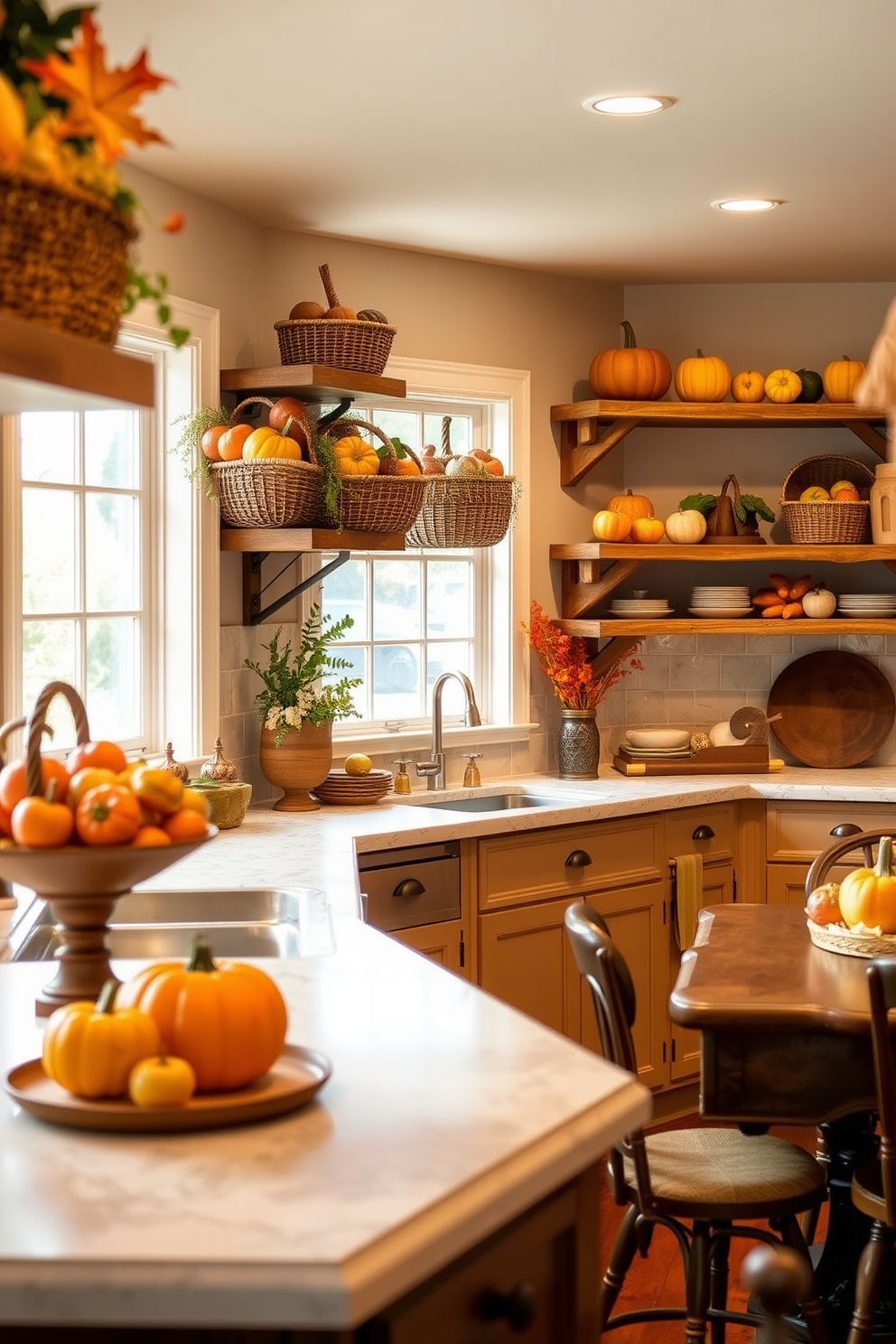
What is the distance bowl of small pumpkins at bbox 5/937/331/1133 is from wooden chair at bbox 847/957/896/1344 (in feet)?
3.72

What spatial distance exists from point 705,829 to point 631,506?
1.16 m

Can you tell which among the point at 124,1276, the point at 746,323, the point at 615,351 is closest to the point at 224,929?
the point at 124,1276

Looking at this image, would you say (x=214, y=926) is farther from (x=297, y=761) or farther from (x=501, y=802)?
(x=501, y=802)

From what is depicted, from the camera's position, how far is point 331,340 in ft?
12.8

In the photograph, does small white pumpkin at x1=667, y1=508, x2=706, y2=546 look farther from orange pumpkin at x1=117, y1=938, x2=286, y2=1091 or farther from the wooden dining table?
orange pumpkin at x1=117, y1=938, x2=286, y2=1091

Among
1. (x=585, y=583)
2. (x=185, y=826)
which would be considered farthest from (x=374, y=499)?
(x=185, y=826)

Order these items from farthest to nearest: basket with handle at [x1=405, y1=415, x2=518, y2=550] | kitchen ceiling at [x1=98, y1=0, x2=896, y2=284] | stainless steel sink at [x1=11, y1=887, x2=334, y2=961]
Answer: basket with handle at [x1=405, y1=415, x2=518, y2=550]
kitchen ceiling at [x1=98, y1=0, x2=896, y2=284]
stainless steel sink at [x1=11, y1=887, x2=334, y2=961]

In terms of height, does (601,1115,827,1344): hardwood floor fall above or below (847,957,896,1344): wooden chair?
below

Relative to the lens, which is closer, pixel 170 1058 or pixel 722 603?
pixel 170 1058

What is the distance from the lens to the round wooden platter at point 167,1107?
1.45 meters

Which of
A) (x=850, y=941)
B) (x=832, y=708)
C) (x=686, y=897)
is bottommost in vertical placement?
(x=686, y=897)

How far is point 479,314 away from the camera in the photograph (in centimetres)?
480

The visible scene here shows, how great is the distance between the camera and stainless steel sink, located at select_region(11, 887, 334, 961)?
2.44m

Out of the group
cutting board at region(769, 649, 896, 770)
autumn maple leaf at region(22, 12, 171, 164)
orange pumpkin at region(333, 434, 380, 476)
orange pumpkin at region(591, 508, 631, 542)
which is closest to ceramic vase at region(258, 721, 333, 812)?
orange pumpkin at region(333, 434, 380, 476)
